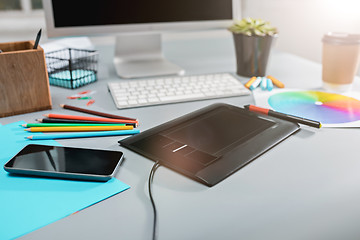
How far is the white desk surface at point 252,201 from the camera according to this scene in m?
0.38

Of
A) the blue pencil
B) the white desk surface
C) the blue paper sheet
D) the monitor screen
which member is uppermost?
the monitor screen

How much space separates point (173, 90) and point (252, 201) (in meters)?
0.42

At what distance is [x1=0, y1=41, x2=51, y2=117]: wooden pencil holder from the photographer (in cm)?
65

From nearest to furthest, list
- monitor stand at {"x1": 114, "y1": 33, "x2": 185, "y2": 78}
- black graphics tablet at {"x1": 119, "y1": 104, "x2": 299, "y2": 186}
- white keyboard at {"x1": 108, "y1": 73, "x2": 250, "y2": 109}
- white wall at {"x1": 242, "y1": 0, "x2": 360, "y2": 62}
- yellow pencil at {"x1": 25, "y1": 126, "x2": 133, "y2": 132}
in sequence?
black graphics tablet at {"x1": 119, "y1": 104, "x2": 299, "y2": 186} < yellow pencil at {"x1": 25, "y1": 126, "x2": 133, "y2": 132} < white keyboard at {"x1": 108, "y1": 73, "x2": 250, "y2": 109} < monitor stand at {"x1": 114, "y1": 33, "x2": 185, "y2": 78} < white wall at {"x1": 242, "y1": 0, "x2": 360, "y2": 62}

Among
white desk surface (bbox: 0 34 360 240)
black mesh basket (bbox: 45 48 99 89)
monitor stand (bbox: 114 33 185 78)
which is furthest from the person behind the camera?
monitor stand (bbox: 114 33 185 78)

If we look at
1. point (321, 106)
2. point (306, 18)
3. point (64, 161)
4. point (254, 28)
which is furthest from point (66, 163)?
point (306, 18)

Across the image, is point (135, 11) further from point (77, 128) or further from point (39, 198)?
point (39, 198)

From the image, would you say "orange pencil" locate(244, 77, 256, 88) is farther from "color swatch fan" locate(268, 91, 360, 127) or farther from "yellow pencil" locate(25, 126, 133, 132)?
"yellow pencil" locate(25, 126, 133, 132)

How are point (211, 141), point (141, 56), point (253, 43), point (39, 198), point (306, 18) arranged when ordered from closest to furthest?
point (39, 198) → point (211, 141) → point (253, 43) → point (141, 56) → point (306, 18)

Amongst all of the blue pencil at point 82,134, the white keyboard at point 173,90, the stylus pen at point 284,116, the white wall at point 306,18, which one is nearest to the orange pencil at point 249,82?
the white keyboard at point 173,90

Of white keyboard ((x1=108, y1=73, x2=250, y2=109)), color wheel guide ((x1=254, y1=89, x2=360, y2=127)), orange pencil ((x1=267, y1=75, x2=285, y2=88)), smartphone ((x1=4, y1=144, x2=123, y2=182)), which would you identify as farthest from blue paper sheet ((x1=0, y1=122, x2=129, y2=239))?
orange pencil ((x1=267, y1=75, x2=285, y2=88))

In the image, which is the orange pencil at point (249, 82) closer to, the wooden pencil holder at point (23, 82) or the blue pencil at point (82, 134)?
the blue pencil at point (82, 134)

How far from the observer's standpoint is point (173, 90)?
0.80 meters

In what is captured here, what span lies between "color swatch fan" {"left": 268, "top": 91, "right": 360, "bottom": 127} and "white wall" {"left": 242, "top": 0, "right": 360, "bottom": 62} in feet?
1.99
